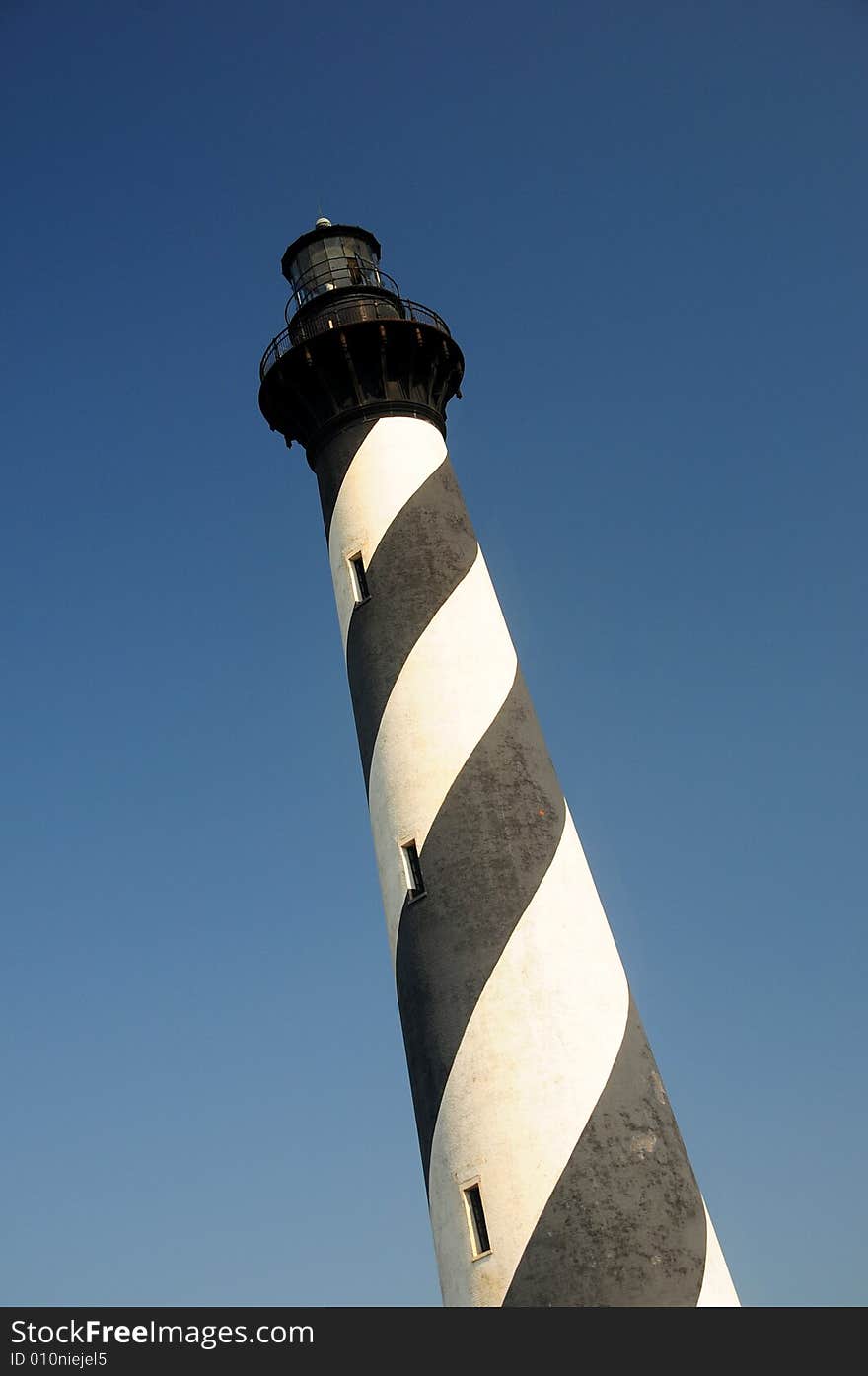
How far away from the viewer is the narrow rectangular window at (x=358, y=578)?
1689cm

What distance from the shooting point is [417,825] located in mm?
14688

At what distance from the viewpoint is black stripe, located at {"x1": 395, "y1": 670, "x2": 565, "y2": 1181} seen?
524 inches

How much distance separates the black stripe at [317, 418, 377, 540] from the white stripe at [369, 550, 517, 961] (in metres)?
2.82

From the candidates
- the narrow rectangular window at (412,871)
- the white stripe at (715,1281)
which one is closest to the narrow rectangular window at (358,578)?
the narrow rectangular window at (412,871)

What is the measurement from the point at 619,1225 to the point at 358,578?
9357mm

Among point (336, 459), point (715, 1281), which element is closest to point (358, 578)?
point (336, 459)

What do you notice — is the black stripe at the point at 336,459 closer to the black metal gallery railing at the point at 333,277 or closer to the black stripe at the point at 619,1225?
the black metal gallery railing at the point at 333,277

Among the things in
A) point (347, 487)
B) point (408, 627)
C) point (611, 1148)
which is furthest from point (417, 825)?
point (347, 487)

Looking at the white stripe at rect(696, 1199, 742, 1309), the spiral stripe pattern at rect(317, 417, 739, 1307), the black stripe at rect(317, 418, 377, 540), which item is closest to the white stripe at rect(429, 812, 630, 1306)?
the spiral stripe pattern at rect(317, 417, 739, 1307)

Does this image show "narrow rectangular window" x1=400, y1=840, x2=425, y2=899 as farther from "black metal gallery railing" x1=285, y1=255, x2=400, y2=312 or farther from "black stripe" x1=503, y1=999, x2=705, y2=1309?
"black metal gallery railing" x1=285, y1=255, x2=400, y2=312

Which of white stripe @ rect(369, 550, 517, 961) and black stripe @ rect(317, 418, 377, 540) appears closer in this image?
white stripe @ rect(369, 550, 517, 961)

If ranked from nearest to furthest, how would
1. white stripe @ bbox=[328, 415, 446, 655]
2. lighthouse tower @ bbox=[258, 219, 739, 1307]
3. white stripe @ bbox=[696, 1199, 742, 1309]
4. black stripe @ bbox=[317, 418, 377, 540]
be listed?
white stripe @ bbox=[696, 1199, 742, 1309] < lighthouse tower @ bbox=[258, 219, 739, 1307] < white stripe @ bbox=[328, 415, 446, 655] < black stripe @ bbox=[317, 418, 377, 540]

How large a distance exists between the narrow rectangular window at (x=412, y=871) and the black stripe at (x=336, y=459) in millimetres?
5750
